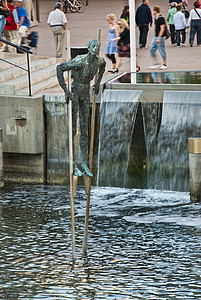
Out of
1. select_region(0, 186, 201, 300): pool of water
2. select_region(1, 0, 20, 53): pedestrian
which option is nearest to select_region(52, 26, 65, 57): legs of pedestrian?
select_region(1, 0, 20, 53): pedestrian

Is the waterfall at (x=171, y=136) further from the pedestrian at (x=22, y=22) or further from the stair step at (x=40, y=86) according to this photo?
the pedestrian at (x=22, y=22)

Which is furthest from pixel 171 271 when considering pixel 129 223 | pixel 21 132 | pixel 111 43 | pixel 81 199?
pixel 111 43

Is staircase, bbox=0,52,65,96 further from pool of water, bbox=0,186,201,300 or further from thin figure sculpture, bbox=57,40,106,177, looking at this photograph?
thin figure sculpture, bbox=57,40,106,177

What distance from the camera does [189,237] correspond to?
1341 centimetres

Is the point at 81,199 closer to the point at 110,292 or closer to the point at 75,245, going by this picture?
the point at 75,245

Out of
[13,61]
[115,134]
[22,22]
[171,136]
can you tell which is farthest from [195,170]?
[22,22]

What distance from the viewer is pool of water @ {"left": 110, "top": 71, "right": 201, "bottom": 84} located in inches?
745

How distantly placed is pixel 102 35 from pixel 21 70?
10022 millimetres

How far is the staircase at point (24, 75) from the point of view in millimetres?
Answer: 19812

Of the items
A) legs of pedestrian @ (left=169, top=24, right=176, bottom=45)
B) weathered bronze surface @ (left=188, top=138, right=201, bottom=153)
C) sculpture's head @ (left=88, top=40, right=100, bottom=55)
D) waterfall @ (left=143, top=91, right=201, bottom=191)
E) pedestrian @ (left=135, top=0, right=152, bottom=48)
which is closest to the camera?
sculpture's head @ (left=88, top=40, right=100, bottom=55)

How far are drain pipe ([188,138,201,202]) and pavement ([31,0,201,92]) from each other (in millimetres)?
6713

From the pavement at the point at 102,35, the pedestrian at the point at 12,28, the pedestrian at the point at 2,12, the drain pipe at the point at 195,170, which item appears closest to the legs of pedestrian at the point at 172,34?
the pavement at the point at 102,35

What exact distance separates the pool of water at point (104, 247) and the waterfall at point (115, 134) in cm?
98

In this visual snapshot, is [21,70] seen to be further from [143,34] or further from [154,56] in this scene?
[143,34]
